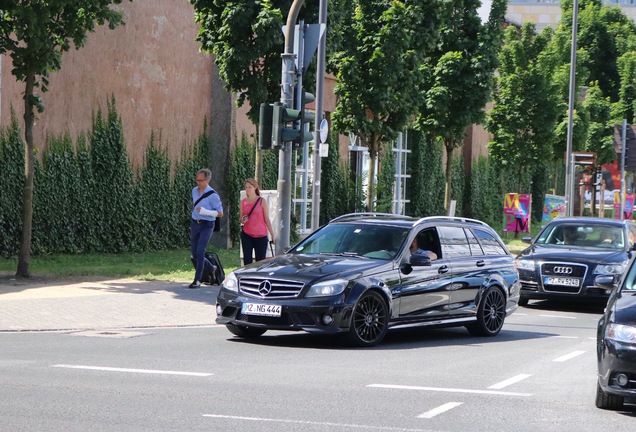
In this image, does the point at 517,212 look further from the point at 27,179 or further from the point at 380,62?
the point at 27,179

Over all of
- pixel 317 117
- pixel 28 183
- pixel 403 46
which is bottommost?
pixel 28 183

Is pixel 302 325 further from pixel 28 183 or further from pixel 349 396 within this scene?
pixel 28 183

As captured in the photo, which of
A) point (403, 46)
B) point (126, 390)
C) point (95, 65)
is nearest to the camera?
point (126, 390)

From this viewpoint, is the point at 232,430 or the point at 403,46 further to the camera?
the point at 403,46

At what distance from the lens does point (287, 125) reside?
17859 millimetres

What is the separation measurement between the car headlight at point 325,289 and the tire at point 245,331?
1.25 metres

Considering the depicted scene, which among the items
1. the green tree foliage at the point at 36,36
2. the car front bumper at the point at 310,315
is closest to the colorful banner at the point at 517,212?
the green tree foliage at the point at 36,36

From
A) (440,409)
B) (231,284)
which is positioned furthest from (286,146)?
(440,409)

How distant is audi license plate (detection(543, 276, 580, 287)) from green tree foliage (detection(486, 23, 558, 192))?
869 inches

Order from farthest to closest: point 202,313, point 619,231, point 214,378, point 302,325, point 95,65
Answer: point 95,65 < point 619,231 < point 202,313 < point 302,325 < point 214,378

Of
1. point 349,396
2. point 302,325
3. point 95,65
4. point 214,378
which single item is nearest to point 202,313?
point 302,325

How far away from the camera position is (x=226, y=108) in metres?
30.6

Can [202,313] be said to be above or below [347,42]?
below

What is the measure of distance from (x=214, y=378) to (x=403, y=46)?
1955 cm
